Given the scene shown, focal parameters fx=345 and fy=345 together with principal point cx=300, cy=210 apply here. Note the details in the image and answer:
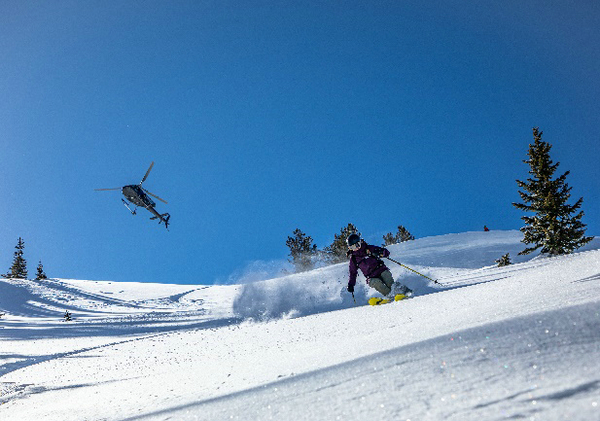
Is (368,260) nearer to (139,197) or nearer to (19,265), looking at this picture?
(139,197)

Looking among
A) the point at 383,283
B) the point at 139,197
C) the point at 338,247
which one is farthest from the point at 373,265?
the point at 338,247

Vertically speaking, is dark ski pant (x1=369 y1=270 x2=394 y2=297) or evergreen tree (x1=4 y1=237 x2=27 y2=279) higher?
evergreen tree (x1=4 y1=237 x2=27 y2=279)

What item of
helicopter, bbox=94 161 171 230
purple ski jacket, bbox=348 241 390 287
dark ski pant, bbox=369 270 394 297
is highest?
helicopter, bbox=94 161 171 230

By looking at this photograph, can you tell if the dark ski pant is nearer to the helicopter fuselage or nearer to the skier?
the skier

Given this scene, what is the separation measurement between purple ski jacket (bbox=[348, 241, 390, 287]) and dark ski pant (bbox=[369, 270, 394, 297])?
8 centimetres

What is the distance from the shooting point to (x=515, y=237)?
31.8 meters

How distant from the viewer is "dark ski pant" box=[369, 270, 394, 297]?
718 centimetres

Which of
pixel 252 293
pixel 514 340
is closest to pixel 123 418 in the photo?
pixel 514 340

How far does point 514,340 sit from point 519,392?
0.47m

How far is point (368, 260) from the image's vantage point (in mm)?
7367

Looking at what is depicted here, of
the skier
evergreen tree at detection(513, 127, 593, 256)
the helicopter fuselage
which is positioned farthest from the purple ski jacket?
the helicopter fuselage

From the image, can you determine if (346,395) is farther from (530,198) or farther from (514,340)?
(530,198)

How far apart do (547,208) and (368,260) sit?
18830 millimetres

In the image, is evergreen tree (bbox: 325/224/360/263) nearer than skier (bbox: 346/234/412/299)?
No
